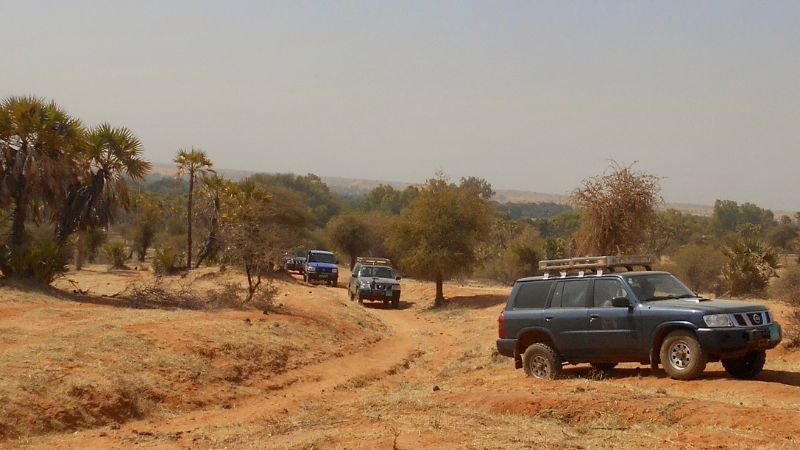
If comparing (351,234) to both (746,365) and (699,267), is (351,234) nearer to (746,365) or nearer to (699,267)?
(699,267)

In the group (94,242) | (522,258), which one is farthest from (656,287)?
(94,242)

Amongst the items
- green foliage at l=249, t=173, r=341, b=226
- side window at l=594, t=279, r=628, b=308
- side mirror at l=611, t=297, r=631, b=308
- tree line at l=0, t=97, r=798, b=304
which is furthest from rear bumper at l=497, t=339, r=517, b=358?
green foliage at l=249, t=173, r=341, b=226

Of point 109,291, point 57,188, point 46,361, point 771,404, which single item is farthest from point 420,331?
point 771,404

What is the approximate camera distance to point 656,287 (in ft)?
40.9

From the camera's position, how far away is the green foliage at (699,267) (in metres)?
47.4

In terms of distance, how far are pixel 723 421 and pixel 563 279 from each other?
4660 mm

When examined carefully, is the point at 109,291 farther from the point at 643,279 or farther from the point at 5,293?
the point at 643,279

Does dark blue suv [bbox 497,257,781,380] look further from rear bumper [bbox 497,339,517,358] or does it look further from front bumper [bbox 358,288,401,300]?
front bumper [bbox 358,288,401,300]

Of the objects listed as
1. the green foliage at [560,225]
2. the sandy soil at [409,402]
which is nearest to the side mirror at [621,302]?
the sandy soil at [409,402]

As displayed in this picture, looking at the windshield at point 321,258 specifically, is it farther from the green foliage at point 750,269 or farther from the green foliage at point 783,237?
the green foliage at point 783,237

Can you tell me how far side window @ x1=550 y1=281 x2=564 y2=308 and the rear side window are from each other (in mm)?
141

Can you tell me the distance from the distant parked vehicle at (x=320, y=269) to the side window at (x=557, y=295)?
29858mm

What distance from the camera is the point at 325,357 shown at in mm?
17828

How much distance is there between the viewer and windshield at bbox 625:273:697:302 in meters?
12.2
